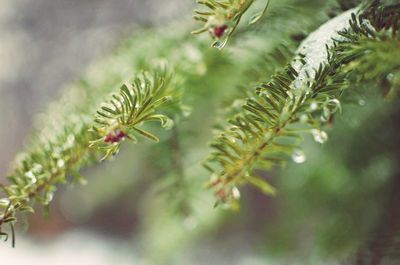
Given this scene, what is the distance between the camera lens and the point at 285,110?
0.71 ft

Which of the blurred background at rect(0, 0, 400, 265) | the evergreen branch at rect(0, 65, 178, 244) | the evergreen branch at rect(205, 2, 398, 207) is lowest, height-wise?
the blurred background at rect(0, 0, 400, 265)

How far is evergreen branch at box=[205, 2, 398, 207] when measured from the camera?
21 centimetres

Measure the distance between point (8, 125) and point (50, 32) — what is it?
0.61 metres

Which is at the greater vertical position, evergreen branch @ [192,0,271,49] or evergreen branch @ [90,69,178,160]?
evergreen branch @ [192,0,271,49]

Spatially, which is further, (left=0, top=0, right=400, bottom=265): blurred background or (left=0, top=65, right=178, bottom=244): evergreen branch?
(left=0, top=0, right=400, bottom=265): blurred background

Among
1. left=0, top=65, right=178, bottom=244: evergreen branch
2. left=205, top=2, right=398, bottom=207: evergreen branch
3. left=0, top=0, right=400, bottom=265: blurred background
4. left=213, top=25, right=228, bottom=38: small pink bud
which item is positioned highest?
left=213, top=25, right=228, bottom=38: small pink bud

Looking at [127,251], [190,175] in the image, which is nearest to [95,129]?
[190,175]

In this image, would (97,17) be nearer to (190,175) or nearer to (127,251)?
(127,251)

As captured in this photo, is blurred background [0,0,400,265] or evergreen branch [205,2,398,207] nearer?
evergreen branch [205,2,398,207]

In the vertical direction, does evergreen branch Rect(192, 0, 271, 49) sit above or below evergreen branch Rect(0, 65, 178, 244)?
above

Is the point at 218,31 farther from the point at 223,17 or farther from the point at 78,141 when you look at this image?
the point at 78,141

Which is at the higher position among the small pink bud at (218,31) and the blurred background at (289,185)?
the small pink bud at (218,31)

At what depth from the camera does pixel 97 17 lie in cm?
190

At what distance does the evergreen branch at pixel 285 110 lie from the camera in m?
0.21
